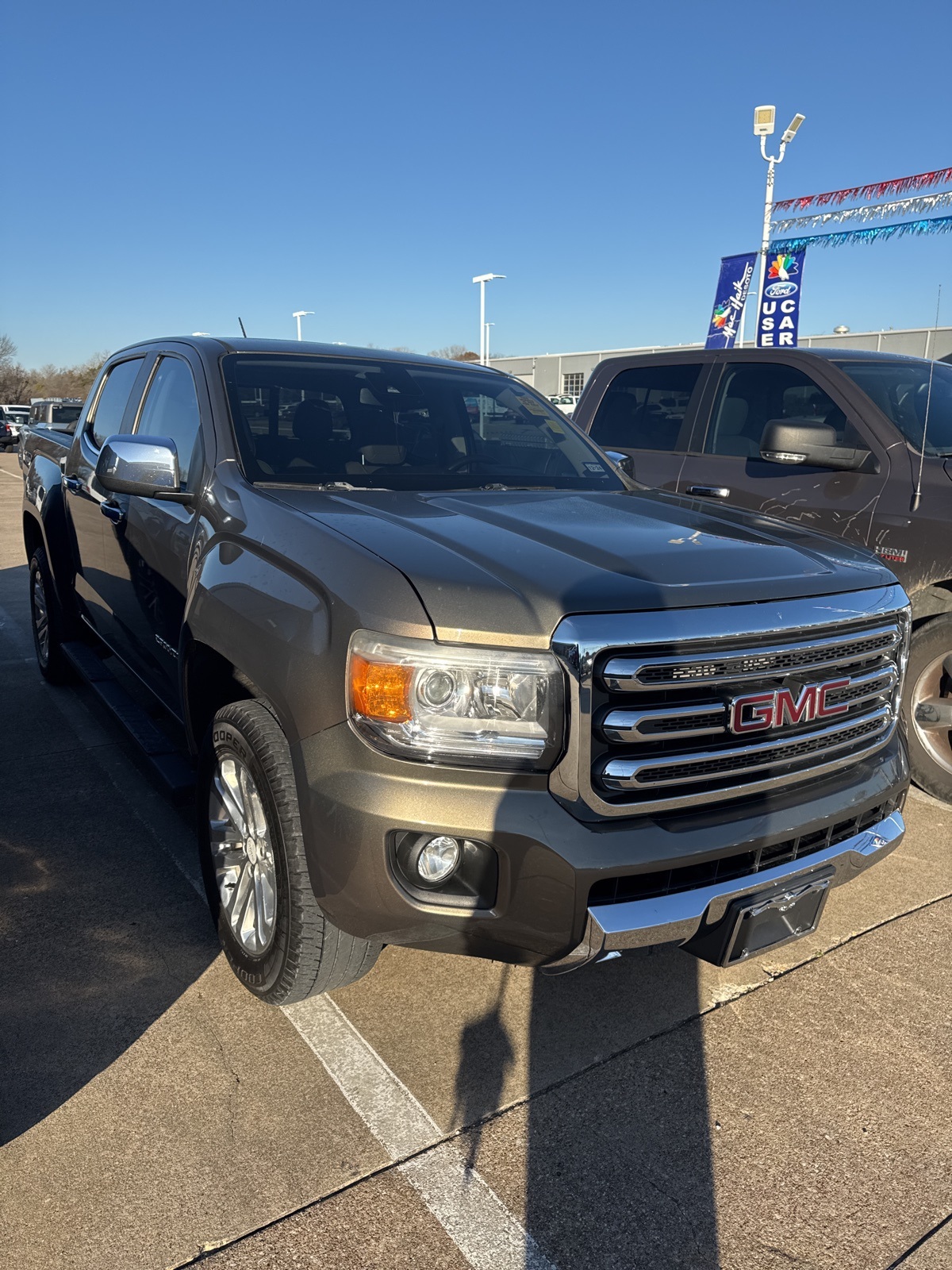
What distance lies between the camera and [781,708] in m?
2.40

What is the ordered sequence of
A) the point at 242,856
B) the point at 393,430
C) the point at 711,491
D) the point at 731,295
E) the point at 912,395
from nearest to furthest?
the point at 242,856 → the point at 393,430 → the point at 912,395 → the point at 711,491 → the point at 731,295

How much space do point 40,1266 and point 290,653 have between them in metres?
1.35

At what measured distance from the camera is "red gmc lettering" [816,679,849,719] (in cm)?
250

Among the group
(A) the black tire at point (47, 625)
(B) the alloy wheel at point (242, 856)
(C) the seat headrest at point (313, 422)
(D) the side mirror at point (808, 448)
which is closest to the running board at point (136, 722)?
(A) the black tire at point (47, 625)

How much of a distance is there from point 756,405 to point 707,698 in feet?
11.2

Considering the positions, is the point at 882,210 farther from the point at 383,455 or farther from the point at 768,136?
the point at 383,455

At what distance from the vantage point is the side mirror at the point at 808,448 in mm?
4273

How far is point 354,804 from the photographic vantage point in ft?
7.07

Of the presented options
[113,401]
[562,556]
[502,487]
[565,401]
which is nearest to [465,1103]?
[562,556]

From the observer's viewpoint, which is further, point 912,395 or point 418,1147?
point 912,395

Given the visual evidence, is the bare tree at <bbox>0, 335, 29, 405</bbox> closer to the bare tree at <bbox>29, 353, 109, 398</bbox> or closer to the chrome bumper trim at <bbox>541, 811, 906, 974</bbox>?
the bare tree at <bbox>29, 353, 109, 398</bbox>

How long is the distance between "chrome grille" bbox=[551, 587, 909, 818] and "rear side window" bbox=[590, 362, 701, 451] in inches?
125

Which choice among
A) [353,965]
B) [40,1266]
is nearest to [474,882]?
[353,965]

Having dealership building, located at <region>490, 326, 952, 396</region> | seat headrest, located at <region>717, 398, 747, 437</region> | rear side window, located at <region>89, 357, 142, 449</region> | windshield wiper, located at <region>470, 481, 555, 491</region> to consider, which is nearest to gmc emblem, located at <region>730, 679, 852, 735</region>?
windshield wiper, located at <region>470, 481, 555, 491</region>
